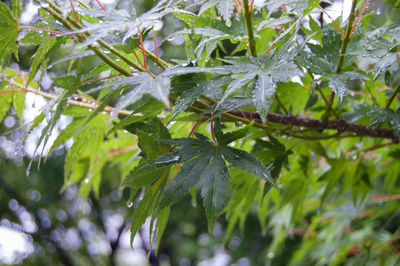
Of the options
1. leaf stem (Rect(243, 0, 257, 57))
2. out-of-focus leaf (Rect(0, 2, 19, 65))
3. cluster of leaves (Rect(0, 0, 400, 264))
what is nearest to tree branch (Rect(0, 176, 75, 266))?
cluster of leaves (Rect(0, 0, 400, 264))

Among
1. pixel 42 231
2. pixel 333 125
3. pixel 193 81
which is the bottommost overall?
pixel 42 231

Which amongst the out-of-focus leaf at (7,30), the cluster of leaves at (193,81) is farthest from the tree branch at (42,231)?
the out-of-focus leaf at (7,30)

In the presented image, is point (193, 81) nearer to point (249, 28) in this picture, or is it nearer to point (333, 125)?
point (249, 28)

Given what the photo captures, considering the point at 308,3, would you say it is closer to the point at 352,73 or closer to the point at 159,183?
the point at 352,73

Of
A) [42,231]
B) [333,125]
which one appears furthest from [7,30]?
[42,231]

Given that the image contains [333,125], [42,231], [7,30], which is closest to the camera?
[7,30]

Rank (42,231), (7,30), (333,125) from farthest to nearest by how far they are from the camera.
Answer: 1. (42,231)
2. (333,125)
3. (7,30)

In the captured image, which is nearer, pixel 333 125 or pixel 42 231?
pixel 333 125

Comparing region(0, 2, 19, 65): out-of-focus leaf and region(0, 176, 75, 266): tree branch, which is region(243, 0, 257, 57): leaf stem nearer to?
region(0, 2, 19, 65): out-of-focus leaf

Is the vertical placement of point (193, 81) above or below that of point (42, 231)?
above

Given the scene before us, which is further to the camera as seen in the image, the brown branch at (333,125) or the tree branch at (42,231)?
the tree branch at (42,231)

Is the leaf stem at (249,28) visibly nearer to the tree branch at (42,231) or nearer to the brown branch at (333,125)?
the brown branch at (333,125)

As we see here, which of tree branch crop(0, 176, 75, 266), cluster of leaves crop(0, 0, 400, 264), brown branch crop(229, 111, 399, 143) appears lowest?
tree branch crop(0, 176, 75, 266)

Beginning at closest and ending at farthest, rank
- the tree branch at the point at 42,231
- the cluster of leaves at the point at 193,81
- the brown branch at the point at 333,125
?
the cluster of leaves at the point at 193,81 → the brown branch at the point at 333,125 → the tree branch at the point at 42,231
